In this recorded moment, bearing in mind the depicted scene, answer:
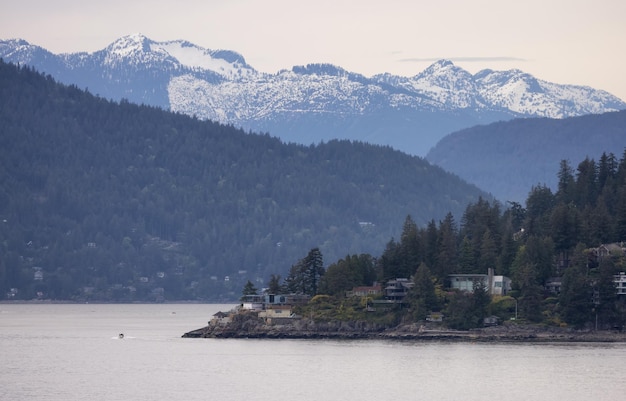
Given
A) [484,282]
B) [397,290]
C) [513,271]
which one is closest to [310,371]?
[397,290]

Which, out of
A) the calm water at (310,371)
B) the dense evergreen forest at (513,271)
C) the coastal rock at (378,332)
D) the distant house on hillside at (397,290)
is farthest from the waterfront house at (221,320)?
the distant house on hillside at (397,290)

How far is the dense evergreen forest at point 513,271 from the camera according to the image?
167163mm

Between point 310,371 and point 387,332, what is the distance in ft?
115

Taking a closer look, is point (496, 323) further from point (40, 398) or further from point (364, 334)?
point (40, 398)

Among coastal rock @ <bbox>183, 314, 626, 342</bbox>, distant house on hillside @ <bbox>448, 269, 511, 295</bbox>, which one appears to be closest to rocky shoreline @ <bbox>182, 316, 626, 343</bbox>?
coastal rock @ <bbox>183, 314, 626, 342</bbox>

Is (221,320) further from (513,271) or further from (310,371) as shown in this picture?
(310,371)

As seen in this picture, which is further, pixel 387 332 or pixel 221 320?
pixel 221 320

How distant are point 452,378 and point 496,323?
36.1 metres

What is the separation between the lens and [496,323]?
557 ft

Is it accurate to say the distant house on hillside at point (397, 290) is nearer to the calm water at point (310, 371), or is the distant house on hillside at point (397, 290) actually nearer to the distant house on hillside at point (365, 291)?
the distant house on hillside at point (365, 291)

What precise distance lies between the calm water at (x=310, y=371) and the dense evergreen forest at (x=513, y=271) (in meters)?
6.57

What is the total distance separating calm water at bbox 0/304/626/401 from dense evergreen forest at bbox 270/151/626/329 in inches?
259

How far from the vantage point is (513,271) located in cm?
17975

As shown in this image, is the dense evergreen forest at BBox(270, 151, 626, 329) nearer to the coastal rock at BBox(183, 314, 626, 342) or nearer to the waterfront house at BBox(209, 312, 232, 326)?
the coastal rock at BBox(183, 314, 626, 342)
